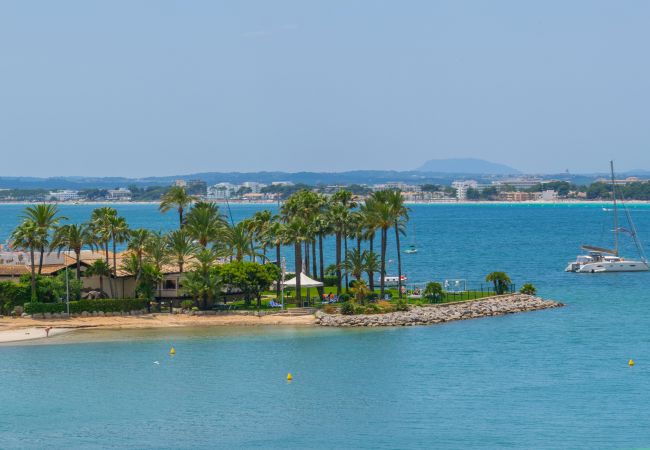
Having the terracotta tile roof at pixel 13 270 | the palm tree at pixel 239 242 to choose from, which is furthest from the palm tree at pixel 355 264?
the terracotta tile roof at pixel 13 270

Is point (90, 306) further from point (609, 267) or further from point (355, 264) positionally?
point (609, 267)

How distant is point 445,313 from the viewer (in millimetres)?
80125

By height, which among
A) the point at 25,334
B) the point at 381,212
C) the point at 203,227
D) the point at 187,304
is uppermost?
the point at 381,212

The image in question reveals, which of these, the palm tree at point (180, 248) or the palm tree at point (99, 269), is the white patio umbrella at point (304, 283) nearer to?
the palm tree at point (180, 248)

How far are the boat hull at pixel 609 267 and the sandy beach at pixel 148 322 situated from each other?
56018mm

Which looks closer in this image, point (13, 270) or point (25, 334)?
point (25, 334)

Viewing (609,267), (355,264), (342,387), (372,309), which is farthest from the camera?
(609,267)

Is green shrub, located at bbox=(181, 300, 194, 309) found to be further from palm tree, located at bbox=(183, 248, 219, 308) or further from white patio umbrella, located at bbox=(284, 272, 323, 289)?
white patio umbrella, located at bbox=(284, 272, 323, 289)

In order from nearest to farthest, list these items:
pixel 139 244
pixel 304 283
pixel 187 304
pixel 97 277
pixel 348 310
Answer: pixel 348 310 < pixel 139 244 < pixel 187 304 < pixel 97 277 < pixel 304 283

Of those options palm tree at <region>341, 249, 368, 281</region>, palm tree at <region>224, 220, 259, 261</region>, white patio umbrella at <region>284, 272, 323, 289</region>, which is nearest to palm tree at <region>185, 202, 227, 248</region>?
palm tree at <region>224, 220, 259, 261</region>

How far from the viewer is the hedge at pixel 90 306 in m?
76.6

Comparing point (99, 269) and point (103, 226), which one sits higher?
point (103, 226)

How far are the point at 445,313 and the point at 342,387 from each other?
945 inches

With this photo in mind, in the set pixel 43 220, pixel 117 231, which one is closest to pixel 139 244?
pixel 117 231
